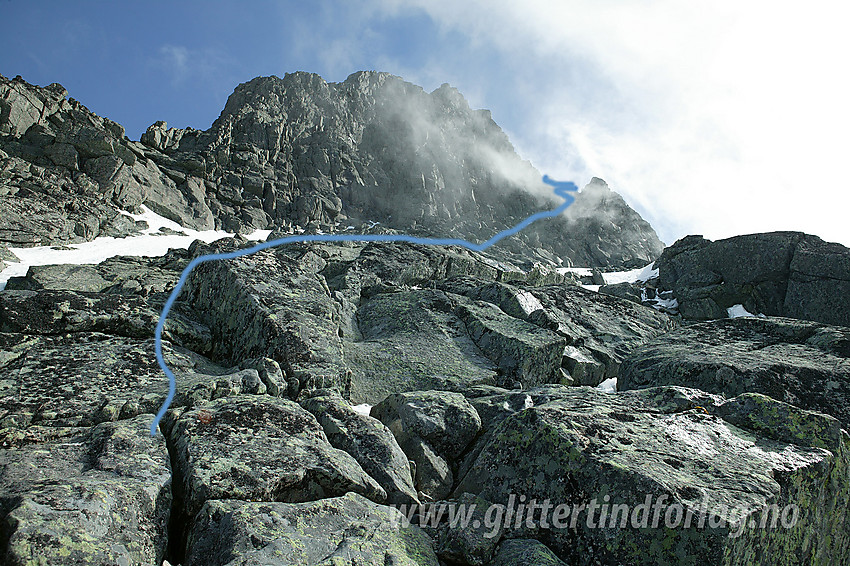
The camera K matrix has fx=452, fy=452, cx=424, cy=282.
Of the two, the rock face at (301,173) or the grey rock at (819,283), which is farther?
the rock face at (301,173)

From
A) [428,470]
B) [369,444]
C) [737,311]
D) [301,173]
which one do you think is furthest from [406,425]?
[301,173]

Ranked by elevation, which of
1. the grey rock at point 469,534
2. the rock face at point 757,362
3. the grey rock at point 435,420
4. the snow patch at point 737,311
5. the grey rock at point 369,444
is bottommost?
the grey rock at point 469,534

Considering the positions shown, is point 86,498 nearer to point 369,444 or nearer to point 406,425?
point 369,444

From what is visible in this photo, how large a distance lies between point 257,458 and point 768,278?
33033 mm

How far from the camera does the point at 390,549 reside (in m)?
6.00

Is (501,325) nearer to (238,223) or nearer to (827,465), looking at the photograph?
(827,465)

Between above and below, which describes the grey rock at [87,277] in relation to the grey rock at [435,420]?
above

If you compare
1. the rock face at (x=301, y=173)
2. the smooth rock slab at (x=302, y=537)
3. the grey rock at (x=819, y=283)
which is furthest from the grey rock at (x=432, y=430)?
the rock face at (x=301, y=173)

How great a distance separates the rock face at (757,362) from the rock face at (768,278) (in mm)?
13058

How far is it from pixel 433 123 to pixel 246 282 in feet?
590

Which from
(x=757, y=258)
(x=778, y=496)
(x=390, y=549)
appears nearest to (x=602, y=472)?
(x=778, y=496)

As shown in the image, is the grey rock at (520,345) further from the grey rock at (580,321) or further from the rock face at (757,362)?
the rock face at (757,362)

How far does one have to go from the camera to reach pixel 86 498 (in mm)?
5434

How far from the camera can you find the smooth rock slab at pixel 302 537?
5.44m
